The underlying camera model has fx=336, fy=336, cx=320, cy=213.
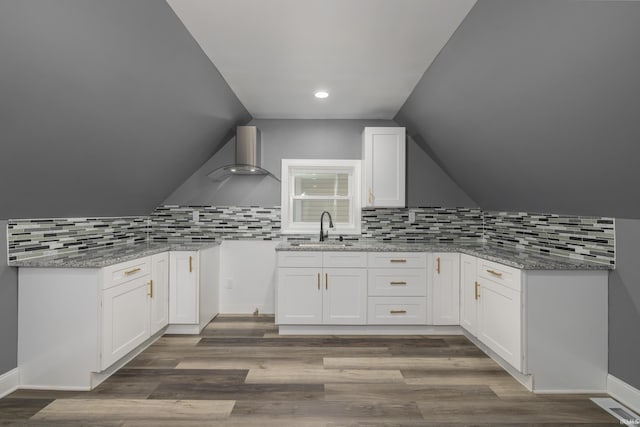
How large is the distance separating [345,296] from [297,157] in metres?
1.81

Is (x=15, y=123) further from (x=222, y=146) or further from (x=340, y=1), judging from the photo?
(x=222, y=146)

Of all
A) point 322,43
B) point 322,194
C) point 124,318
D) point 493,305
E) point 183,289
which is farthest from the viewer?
point 322,194

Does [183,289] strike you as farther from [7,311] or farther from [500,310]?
[500,310]

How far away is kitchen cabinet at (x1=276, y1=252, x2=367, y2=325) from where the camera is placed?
338 cm

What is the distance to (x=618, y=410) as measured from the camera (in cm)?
210

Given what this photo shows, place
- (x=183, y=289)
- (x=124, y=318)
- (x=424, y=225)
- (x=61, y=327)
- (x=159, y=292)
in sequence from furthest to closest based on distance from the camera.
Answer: (x=424, y=225) < (x=183, y=289) < (x=159, y=292) < (x=124, y=318) < (x=61, y=327)

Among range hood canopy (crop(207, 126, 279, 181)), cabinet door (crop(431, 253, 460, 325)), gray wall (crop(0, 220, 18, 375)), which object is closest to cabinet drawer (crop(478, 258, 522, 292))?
cabinet door (crop(431, 253, 460, 325))

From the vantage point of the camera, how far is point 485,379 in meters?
2.51

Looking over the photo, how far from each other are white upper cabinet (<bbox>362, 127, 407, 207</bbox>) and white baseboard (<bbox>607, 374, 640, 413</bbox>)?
2274 millimetres

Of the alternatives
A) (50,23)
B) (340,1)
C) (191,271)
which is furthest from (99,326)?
(340,1)

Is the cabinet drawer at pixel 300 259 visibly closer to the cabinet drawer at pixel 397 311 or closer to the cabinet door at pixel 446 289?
the cabinet drawer at pixel 397 311

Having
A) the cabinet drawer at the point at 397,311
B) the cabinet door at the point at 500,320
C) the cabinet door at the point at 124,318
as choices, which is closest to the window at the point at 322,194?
the cabinet drawer at the point at 397,311

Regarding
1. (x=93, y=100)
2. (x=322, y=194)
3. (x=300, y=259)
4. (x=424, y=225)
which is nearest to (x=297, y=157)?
(x=322, y=194)

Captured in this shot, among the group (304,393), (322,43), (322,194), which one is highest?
(322,43)
